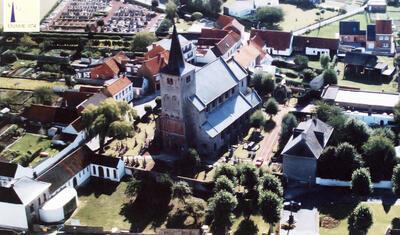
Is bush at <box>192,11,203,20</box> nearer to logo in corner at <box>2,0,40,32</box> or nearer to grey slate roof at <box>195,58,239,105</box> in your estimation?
grey slate roof at <box>195,58,239,105</box>

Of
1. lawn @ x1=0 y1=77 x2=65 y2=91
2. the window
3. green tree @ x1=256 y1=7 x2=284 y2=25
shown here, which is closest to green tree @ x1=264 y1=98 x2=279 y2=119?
the window

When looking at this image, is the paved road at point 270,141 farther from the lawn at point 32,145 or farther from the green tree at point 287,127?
the lawn at point 32,145

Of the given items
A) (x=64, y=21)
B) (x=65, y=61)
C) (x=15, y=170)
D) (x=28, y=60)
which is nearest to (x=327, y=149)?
(x=15, y=170)

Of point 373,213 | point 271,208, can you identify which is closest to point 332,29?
point 373,213

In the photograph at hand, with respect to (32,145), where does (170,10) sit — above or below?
above

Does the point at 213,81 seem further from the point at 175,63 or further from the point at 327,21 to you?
the point at 327,21

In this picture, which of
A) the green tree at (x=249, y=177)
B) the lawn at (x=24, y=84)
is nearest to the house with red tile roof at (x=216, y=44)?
the lawn at (x=24, y=84)
